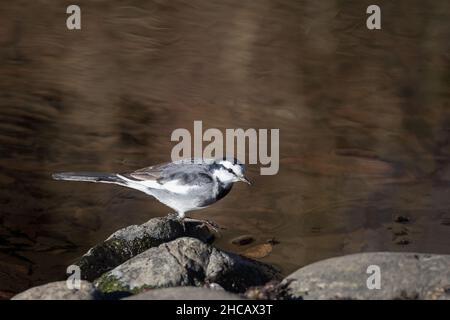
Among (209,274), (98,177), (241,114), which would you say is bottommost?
(209,274)

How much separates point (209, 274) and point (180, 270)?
0.28 m

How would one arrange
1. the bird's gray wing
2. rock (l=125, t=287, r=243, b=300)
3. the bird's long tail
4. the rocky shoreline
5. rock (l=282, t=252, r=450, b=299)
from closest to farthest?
1. rock (l=125, t=287, r=243, b=300)
2. the rocky shoreline
3. rock (l=282, t=252, r=450, b=299)
4. the bird's gray wing
5. the bird's long tail

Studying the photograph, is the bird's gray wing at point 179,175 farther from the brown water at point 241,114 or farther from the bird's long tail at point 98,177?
the brown water at point 241,114

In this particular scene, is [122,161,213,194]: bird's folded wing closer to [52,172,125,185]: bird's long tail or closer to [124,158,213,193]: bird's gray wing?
[124,158,213,193]: bird's gray wing

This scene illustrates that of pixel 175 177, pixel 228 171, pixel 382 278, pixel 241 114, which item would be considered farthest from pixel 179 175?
pixel 241 114

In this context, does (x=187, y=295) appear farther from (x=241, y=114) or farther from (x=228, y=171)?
(x=241, y=114)

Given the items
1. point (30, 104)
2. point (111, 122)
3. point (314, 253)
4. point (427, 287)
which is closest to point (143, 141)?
point (111, 122)

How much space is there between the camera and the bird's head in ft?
25.5

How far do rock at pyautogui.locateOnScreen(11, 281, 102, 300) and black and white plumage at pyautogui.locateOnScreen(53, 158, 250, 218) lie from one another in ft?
6.03

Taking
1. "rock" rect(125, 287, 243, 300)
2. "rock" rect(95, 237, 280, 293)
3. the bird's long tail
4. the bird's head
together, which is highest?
the bird's head

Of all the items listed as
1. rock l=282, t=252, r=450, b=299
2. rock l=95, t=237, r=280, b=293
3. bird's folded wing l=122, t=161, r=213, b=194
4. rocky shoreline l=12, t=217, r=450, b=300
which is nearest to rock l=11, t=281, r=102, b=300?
rocky shoreline l=12, t=217, r=450, b=300

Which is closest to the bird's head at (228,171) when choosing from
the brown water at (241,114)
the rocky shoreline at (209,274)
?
the rocky shoreline at (209,274)

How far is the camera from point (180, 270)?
6.95m

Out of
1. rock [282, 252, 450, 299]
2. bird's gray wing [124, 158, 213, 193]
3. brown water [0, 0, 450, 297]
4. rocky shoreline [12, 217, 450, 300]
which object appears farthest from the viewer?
brown water [0, 0, 450, 297]
